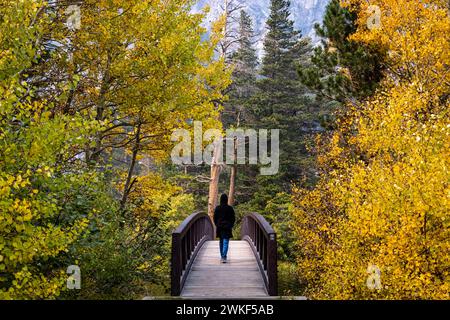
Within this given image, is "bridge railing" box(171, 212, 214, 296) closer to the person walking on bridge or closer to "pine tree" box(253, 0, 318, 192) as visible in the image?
the person walking on bridge

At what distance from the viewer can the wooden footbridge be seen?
901cm

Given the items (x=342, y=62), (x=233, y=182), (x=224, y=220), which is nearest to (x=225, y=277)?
(x=224, y=220)

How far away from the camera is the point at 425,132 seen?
32.8ft

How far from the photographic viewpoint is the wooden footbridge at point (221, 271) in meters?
9.01

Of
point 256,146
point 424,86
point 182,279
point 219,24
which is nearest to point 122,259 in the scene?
point 182,279

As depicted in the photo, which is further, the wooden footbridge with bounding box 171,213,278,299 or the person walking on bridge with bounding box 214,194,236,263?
the person walking on bridge with bounding box 214,194,236,263

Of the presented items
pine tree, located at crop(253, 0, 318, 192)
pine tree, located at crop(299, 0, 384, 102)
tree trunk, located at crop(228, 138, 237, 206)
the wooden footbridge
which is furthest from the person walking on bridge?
pine tree, located at crop(253, 0, 318, 192)

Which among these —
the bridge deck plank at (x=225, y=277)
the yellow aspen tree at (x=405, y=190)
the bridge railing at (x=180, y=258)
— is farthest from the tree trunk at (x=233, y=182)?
the bridge railing at (x=180, y=258)

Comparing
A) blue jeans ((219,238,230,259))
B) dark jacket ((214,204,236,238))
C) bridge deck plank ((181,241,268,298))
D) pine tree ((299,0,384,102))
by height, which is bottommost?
bridge deck plank ((181,241,268,298))

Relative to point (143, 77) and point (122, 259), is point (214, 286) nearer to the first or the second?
point (122, 259)

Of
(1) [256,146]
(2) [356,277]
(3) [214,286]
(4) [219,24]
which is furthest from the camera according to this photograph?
(1) [256,146]

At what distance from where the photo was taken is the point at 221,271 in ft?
36.8

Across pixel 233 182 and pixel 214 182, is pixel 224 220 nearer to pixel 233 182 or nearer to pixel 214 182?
pixel 214 182
